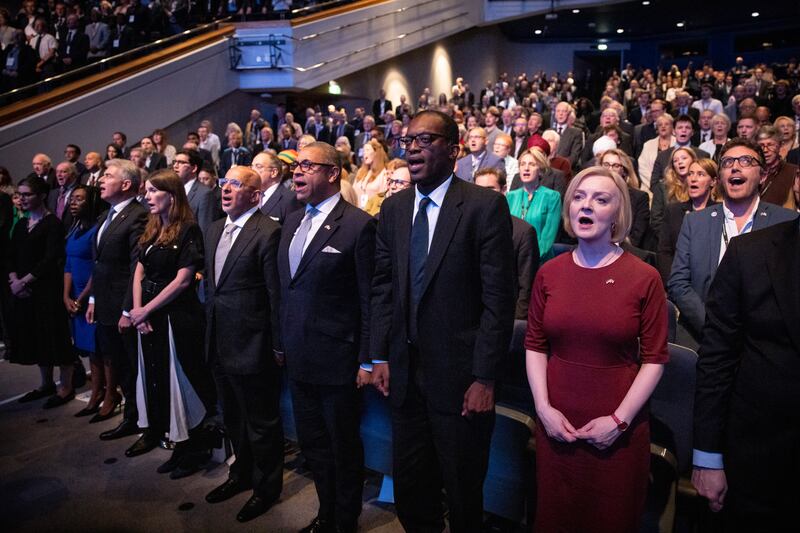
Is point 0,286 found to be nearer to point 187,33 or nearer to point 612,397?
point 612,397

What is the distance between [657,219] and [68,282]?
431cm

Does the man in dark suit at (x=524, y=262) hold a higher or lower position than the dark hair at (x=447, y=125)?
lower

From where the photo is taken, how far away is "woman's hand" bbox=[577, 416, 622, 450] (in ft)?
5.77

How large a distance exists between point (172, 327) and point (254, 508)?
1.06 metres

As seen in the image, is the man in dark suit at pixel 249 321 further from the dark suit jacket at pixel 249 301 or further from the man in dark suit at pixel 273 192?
the man in dark suit at pixel 273 192

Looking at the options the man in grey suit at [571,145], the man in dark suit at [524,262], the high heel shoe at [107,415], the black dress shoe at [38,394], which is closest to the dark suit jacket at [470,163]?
the man in grey suit at [571,145]

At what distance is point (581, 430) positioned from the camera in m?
1.81

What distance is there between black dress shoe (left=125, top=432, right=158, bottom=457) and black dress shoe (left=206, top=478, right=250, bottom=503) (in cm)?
73

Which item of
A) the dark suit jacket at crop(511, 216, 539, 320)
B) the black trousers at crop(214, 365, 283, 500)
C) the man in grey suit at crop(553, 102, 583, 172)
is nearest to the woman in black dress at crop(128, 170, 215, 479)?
the black trousers at crop(214, 365, 283, 500)

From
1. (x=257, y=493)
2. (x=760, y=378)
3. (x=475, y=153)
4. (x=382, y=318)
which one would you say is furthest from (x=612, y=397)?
(x=475, y=153)

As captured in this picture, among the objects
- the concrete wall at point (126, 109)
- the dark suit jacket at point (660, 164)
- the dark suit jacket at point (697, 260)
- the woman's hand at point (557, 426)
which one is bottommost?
the woman's hand at point (557, 426)

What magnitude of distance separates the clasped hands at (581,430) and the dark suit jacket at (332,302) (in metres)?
0.86

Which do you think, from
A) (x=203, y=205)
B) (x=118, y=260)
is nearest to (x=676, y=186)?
(x=118, y=260)

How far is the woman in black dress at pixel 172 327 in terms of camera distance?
3.17 metres
